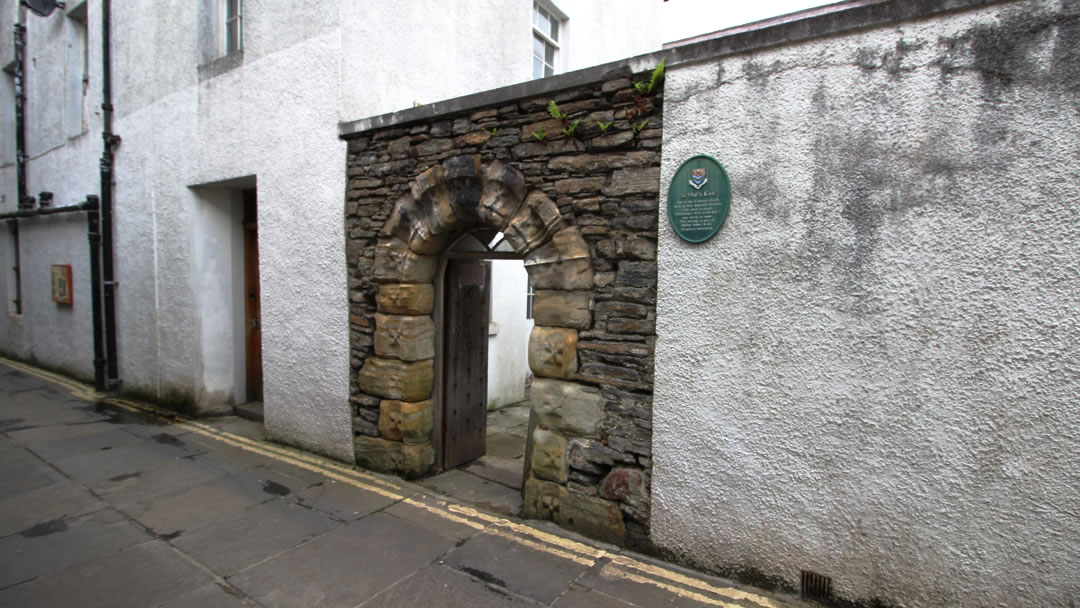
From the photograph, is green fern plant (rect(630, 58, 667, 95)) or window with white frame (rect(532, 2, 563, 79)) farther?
window with white frame (rect(532, 2, 563, 79))

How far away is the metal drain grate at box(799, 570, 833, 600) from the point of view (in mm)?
2746

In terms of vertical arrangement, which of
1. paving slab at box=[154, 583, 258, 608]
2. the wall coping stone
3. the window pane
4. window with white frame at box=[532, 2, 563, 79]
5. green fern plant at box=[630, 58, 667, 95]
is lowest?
paving slab at box=[154, 583, 258, 608]

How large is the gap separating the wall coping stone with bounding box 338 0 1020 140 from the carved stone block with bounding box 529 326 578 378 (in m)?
1.64

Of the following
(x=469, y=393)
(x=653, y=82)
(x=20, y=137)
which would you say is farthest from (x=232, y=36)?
(x=20, y=137)

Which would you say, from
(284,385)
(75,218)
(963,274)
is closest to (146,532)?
(284,385)

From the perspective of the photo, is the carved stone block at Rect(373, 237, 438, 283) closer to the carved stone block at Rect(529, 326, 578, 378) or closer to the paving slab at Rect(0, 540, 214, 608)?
the carved stone block at Rect(529, 326, 578, 378)

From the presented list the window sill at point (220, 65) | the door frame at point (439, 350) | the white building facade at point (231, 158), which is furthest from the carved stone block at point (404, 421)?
the window sill at point (220, 65)

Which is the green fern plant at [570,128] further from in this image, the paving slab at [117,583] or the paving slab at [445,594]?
the paving slab at [117,583]

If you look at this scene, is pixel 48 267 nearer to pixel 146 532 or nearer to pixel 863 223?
pixel 146 532

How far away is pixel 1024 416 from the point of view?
2.31 m

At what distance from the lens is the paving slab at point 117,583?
2.82 meters

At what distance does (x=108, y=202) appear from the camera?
726 centimetres

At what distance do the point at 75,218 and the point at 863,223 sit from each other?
34.1 feet

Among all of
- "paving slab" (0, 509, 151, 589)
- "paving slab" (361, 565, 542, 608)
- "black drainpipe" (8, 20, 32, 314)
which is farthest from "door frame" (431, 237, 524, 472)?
"black drainpipe" (8, 20, 32, 314)
